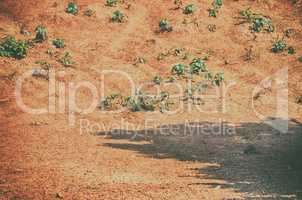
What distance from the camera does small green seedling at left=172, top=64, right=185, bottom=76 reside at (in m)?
23.9

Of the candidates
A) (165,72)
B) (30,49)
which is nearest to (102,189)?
(165,72)

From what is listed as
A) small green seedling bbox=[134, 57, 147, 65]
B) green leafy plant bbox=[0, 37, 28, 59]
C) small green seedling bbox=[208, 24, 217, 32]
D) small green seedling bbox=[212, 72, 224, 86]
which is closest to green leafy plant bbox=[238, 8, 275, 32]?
small green seedling bbox=[208, 24, 217, 32]

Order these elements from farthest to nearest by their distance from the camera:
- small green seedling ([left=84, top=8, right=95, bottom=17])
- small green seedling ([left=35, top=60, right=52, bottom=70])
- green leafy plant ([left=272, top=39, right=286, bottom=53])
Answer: small green seedling ([left=84, top=8, right=95, bottom=17]), green leafy plant ([left=272, top=39, right=286, bottom=53]), small green seedling ([left=35, top=60, right=52, bottom=70])

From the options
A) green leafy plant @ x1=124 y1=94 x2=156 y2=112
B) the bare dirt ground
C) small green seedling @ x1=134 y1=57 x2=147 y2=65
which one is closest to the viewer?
the bare dirt ground

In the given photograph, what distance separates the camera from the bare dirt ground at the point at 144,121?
46.5ft

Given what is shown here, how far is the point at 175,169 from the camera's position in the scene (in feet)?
50.1

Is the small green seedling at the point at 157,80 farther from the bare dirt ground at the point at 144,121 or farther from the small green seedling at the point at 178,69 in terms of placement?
the small green seedling at the point at 178,69

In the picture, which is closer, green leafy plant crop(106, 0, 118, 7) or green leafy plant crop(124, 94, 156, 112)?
green leafy plant crop(124, 94, 156, 112)

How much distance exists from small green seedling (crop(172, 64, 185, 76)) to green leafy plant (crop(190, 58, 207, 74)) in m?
0.46

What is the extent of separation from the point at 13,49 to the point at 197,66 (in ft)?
29.3

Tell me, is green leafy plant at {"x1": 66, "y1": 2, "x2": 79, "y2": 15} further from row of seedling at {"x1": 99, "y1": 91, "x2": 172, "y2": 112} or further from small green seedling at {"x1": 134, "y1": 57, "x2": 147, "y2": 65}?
row of seedling at {"x1": 99, "y1": 91, "x2": 172, "y2": 112}

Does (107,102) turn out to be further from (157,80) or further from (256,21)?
(256,21)

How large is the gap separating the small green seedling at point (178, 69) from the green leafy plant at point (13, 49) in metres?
7.26

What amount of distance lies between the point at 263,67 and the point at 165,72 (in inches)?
200
